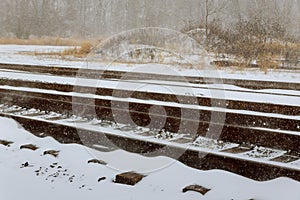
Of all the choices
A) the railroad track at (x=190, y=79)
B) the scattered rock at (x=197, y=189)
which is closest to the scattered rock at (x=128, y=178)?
the scattered rock at (x=197, y=189)

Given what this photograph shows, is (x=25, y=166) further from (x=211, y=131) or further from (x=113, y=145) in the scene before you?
(x=211, y=131)

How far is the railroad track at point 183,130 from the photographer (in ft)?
13.7

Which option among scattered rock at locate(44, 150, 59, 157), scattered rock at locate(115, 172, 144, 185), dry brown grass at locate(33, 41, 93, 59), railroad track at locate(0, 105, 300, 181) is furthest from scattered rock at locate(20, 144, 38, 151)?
dry brown grass at locate(33, 41, 93, 59)

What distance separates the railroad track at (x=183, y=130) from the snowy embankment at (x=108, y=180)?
0.24 meters

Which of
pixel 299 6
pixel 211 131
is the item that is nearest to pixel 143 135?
pixel 211 131

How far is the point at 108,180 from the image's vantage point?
3.79 metres

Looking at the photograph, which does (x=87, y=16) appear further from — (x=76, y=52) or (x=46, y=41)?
(x=76, y=52)

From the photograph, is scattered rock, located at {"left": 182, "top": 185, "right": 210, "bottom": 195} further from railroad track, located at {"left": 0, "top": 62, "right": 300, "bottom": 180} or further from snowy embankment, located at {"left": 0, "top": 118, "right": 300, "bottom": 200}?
railroad track, located at {"left": 0, "top": 62, "right": 300, "bottom": 180}

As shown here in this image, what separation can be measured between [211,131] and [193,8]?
3132 centimetres

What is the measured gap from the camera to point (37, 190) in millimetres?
3602

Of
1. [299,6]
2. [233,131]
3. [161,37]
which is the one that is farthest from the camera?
[299,6]

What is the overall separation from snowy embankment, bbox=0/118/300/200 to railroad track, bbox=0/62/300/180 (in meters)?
0.24

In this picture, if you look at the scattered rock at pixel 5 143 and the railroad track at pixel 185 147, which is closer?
the railroad track at pixel 185 147

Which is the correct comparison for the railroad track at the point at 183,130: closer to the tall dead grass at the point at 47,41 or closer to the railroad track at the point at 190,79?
the railroad track at the point at 190,79
